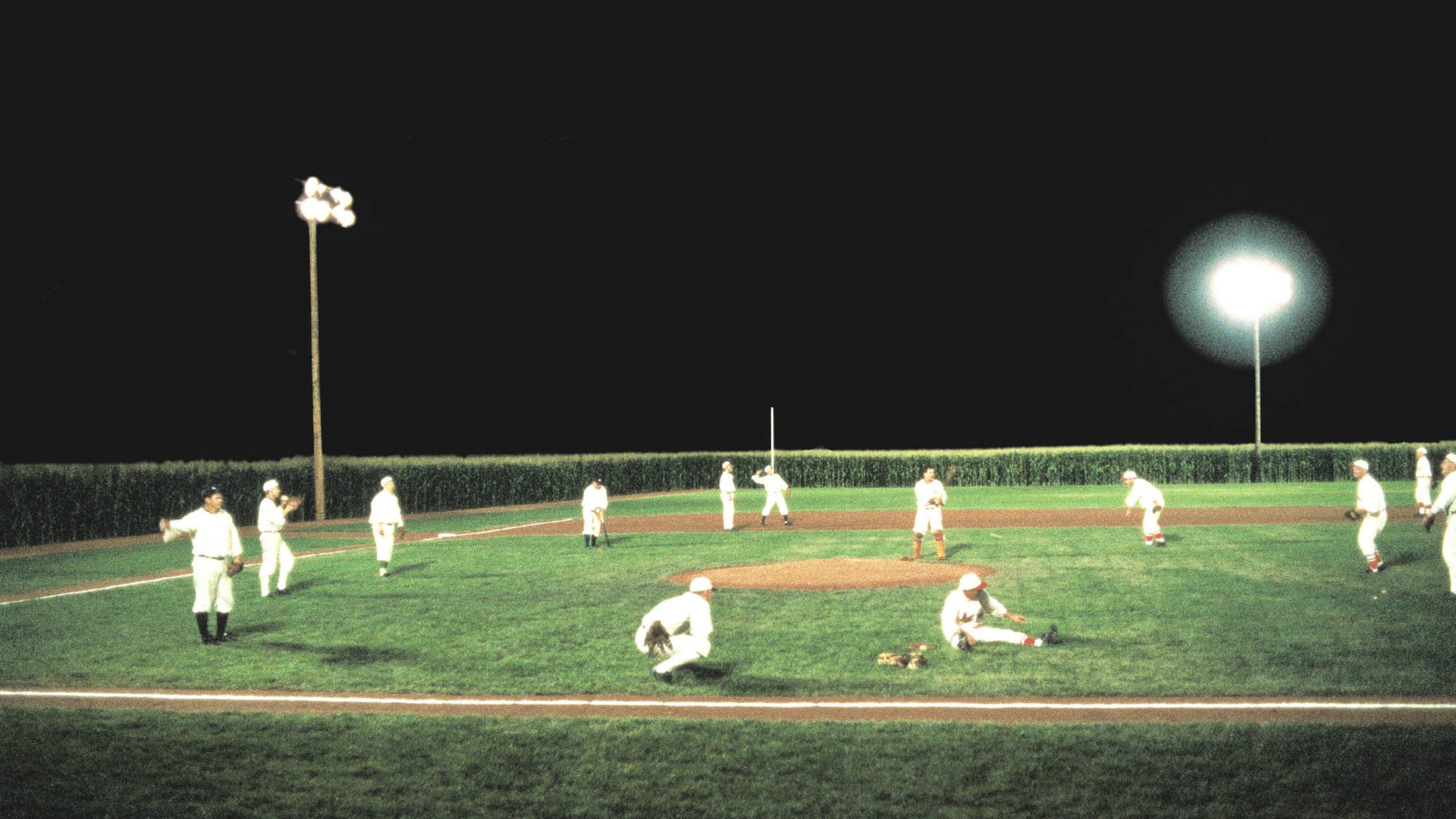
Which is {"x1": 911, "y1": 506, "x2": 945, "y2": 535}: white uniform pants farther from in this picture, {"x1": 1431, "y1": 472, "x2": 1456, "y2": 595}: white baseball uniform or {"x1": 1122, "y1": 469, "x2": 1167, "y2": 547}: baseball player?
{"x1": 1431, "y1": 472, "x2": 1456, "y2": 595}: white baseball uniform

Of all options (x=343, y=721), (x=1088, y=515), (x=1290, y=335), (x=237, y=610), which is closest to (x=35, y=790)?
(x=343, y=721)

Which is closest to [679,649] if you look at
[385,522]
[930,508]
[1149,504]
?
[385,522]

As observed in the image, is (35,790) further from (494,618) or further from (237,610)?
(237,610)

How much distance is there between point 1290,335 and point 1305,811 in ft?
230

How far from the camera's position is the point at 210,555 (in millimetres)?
15031

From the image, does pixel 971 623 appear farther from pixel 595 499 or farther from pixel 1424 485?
pixel 1424 485

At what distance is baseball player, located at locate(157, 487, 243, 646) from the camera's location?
1496cm

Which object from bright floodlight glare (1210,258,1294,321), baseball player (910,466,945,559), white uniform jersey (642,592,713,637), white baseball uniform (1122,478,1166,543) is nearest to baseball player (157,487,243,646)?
white uniform jersey (642,592,713,637)

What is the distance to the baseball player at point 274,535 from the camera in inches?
753

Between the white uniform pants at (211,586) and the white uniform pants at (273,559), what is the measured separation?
167 inches

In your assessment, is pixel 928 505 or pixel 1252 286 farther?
pixel 1252 286

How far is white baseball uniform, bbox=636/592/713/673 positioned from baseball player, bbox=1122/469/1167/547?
47.1ft

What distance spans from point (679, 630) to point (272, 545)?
1058cm

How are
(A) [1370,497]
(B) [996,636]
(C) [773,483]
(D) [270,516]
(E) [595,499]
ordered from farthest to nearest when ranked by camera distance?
(C) [773,483] < (E) [595,499] < (A) [1370,497] < (D) [270,516] < (B) [996,636]
